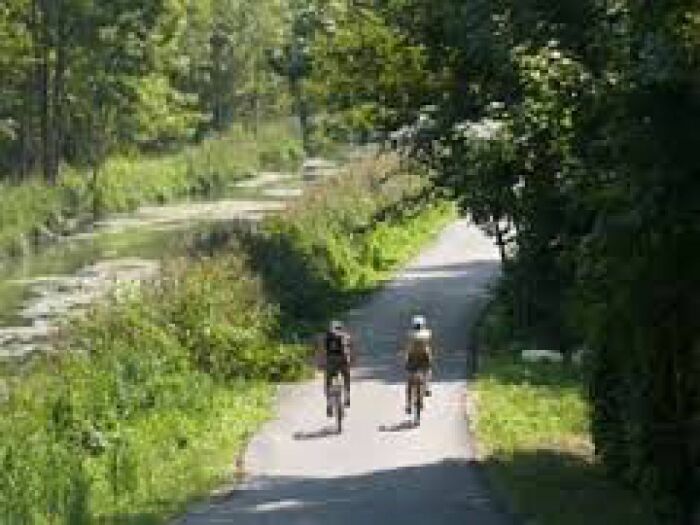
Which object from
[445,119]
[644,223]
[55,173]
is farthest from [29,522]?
[55,173]

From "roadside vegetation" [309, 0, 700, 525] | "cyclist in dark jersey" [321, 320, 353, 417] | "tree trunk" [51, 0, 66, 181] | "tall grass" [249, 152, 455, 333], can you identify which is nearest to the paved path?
"cyclist in dark jersey" [321, 320, 353, 417]

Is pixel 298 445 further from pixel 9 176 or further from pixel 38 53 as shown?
pixel 9 176

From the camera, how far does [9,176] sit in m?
74.6

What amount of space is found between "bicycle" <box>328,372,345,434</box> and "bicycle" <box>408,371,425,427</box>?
1.14m

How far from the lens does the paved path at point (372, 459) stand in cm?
2136

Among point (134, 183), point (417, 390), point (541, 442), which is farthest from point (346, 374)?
point (134, 183)

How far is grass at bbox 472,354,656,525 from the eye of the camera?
69.4ft

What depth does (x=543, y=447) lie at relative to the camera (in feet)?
83.8

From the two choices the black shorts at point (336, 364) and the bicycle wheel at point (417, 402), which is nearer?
the bicycle wheel at point (417, 402)

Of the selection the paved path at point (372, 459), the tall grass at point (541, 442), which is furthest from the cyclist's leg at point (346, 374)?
the tall grass at point (541, 442)

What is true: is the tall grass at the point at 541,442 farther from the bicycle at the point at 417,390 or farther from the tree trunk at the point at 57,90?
the tree trunk at the point at 57,90

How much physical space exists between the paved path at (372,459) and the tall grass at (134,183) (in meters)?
23.2

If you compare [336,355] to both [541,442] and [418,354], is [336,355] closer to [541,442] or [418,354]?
[418,354]

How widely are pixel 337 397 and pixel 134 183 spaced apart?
4413 centimetres
